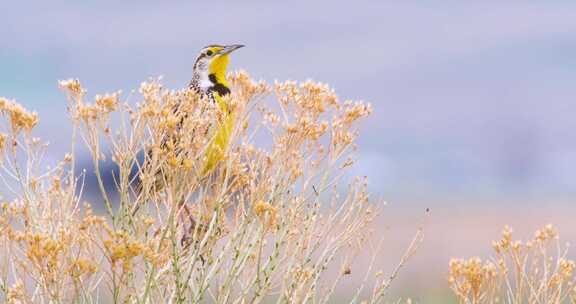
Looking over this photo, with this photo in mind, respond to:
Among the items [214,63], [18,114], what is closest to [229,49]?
[214,63]

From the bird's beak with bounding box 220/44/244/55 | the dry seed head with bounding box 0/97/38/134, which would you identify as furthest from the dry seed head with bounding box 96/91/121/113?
the bird's beak with bounding box 220/44/244/55

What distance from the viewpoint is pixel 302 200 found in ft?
15.7

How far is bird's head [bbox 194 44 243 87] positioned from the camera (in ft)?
23.1

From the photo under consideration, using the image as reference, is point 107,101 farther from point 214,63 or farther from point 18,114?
point 214,63

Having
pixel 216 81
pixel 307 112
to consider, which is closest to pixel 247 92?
pixel 307 112

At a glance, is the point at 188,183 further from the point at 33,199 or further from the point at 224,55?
the point at 224,55

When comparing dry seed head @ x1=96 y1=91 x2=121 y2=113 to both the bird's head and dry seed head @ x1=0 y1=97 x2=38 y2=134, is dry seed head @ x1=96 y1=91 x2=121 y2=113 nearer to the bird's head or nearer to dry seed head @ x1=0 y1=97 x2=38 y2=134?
dry seed head @ x1=0 y1=97 x2=38 y2=134

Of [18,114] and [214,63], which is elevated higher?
[214,63]

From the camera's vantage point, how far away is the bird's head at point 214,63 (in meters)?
7.05

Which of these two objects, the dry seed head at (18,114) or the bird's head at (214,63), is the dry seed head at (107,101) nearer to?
the dry seed head at (18,114)

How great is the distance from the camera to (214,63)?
7.08m

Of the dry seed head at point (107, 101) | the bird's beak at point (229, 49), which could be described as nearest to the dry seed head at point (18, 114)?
the dry seed head at point (107, 101)

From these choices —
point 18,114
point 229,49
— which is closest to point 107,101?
point 18,114

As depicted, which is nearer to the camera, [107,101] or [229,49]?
[107,101]
